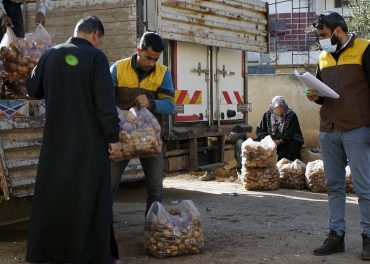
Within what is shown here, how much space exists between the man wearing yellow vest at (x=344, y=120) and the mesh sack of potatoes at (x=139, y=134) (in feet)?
4.19

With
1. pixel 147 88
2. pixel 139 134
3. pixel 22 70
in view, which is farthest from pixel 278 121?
pixel 139 134

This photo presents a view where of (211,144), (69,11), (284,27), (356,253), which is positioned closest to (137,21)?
(69,11)

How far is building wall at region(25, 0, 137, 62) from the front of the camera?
730 centimetres

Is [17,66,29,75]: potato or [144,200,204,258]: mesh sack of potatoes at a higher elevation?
[17,66,29,75]: potato

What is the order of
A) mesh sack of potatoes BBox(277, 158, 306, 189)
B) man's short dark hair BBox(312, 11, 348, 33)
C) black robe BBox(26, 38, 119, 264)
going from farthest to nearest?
mesh sack of potatoes BBox(277, 158, 306, 189), man's short dark hair BBox(312, 11, 348, 33), black robe BBox(26, 38, 119, 264)

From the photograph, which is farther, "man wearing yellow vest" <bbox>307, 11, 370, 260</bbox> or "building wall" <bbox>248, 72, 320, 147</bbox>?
"building wall" <bbox>248, 72, 320, 147</bbox>

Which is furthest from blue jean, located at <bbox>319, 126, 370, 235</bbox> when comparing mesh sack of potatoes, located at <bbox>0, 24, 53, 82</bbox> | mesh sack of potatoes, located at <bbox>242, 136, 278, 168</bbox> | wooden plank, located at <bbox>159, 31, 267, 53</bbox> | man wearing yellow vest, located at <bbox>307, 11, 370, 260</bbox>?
mesh sack of potatoes, located at <bbox>242, 136, 278, 168</bbox>

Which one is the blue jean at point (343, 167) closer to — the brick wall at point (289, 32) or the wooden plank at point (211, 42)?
the wooden plank at point (211, 42)

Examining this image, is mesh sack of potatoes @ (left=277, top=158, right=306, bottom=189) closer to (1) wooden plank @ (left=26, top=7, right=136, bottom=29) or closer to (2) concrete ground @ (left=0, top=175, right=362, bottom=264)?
(2) concrete ground @ (left=0, top=175, right=362, bottom=264)

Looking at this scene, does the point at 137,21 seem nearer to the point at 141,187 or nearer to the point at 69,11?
the point at 69,11

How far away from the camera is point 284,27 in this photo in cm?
3192

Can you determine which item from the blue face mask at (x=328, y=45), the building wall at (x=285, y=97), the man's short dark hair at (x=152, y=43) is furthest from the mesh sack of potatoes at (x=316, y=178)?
the building wall at (x=285, y=97)

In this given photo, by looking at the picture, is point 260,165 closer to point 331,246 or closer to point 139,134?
point 331,246

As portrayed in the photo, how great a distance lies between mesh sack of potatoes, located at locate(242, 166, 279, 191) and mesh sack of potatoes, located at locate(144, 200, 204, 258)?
4080 mm
